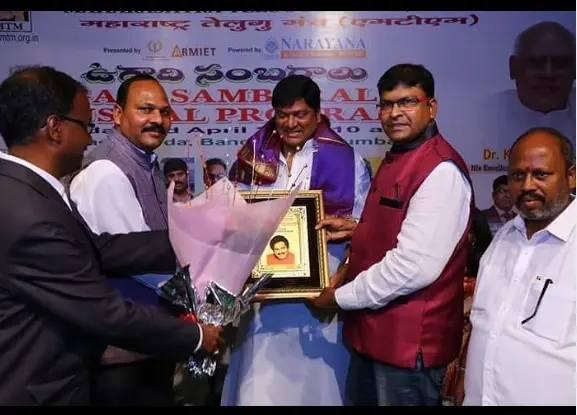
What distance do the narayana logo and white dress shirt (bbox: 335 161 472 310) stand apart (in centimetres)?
148

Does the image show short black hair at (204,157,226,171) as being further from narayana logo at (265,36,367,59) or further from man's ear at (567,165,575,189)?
man's ear at (567,165,575,189)

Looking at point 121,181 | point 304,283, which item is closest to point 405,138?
point 304,283

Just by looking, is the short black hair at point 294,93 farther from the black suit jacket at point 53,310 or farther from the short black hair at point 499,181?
the short black hair at point 499,181

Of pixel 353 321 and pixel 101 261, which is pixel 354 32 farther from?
pixel 101 261

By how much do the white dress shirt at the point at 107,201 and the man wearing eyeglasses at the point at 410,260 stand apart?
0.71 meters

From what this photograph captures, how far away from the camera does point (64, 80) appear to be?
1700mm

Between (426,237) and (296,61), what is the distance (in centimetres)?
167

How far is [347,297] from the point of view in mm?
1998

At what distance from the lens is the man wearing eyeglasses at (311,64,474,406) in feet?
6.19

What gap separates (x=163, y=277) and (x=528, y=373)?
1.16 meters

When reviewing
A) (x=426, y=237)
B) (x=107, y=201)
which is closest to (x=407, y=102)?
(x=426, y=237)

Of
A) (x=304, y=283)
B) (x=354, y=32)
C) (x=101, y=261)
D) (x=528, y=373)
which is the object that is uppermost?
(x=354, y=32)

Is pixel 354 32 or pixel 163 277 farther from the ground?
pixel 354 32

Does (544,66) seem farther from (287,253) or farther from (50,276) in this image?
(50,276)
